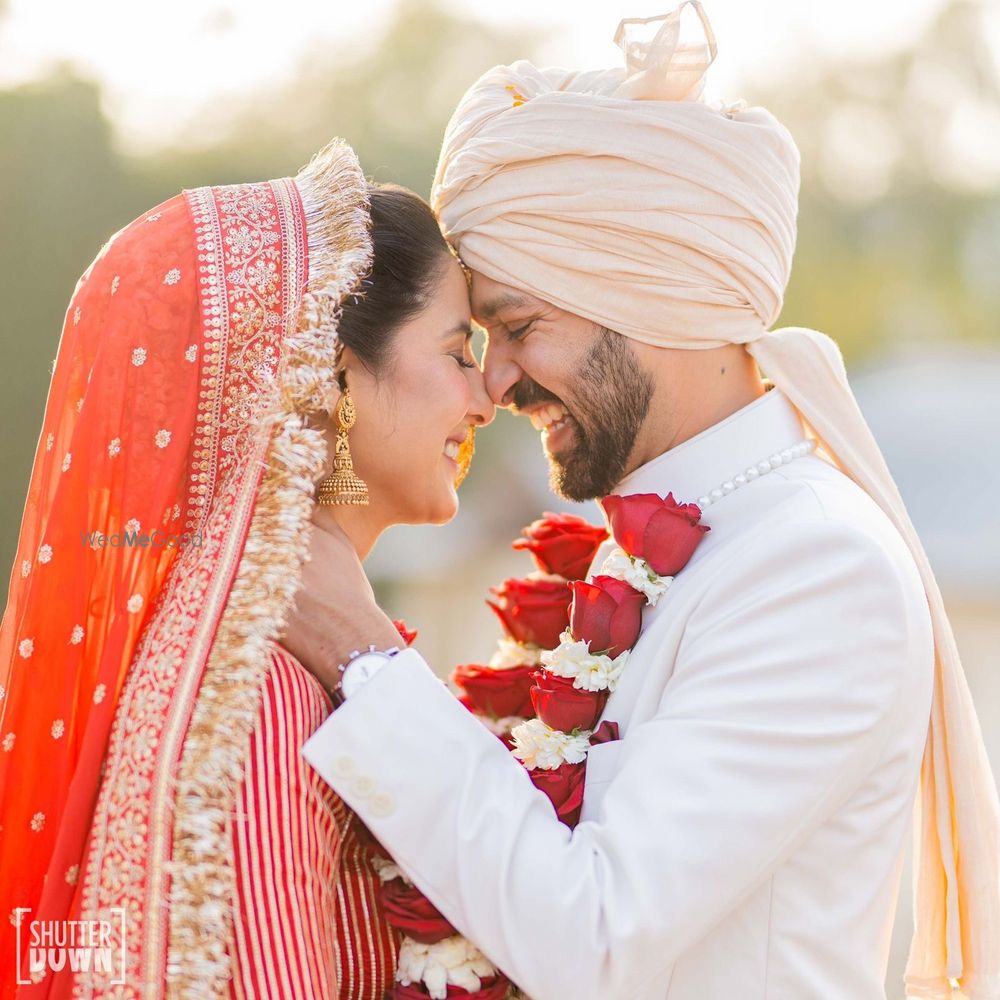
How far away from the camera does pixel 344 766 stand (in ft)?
6.60

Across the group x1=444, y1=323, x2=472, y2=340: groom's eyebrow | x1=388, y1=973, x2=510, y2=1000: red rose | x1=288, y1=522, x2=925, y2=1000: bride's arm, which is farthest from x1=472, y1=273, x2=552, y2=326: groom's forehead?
x1=388, y1=973, x2=510, y2=1000: red rose

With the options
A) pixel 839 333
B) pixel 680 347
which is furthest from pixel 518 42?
pixel 680 347

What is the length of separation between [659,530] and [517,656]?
70 centimetres

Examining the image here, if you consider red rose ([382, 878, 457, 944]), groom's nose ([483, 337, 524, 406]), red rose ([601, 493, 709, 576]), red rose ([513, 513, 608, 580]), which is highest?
groom's nose ([483, 337, 524, 406])

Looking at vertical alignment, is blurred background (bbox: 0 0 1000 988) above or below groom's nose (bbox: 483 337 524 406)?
above

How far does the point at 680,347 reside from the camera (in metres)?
2.67

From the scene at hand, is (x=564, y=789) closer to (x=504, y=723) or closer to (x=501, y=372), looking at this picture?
(x=504, y=723)

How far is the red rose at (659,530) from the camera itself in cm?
240

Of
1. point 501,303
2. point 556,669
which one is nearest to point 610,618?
point 556,669

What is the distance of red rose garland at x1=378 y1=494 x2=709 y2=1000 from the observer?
2.08 metres

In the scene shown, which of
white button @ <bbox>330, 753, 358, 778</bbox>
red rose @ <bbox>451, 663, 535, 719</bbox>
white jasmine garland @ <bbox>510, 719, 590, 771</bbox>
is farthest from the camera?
red rose @ <bbox>451, 663, 535, 719</bbox>

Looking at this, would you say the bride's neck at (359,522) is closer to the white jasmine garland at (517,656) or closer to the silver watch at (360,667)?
the silver watch at (360,667)

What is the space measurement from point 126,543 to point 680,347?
1.22 metres

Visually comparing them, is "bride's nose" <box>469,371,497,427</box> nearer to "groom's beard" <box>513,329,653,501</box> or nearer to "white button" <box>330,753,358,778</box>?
"groom's beard" <box>513,329,653,501</box>
